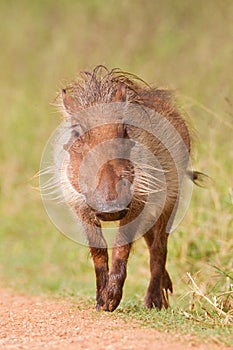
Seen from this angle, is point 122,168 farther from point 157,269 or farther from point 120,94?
point 157,269

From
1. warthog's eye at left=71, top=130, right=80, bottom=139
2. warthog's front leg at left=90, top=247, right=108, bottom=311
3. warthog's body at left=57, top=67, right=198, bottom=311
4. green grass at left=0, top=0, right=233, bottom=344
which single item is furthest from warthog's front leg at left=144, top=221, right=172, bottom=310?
warthog's eye at left=71, top=130, right=80, bottom=139

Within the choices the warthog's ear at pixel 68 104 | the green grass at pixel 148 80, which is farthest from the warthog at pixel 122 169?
the green grass at pixel 148 80

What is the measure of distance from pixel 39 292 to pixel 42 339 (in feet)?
8.42

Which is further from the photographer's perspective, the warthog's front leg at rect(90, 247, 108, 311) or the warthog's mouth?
the warthog's front leg at rect(90, 247, 108, 311)

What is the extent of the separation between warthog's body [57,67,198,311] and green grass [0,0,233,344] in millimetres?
348

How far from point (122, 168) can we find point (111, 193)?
0.33 metres

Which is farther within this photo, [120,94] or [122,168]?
[120,94]

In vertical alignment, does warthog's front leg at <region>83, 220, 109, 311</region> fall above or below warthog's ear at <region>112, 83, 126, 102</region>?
below

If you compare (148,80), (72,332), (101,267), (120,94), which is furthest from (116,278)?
(148,80)

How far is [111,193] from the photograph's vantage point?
4.91 m

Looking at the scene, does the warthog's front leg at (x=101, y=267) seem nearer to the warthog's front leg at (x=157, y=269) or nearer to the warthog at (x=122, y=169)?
the warthog at (x=122, y=169)

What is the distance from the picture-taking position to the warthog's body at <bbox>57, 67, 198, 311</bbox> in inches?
203

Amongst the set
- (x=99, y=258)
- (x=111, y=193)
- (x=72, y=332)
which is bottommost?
(x=72, y=332)

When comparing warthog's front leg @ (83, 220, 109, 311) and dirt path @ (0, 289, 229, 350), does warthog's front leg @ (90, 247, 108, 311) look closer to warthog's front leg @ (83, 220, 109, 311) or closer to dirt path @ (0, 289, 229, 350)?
warthog's front leg @ (83, 220, 109, 311)
